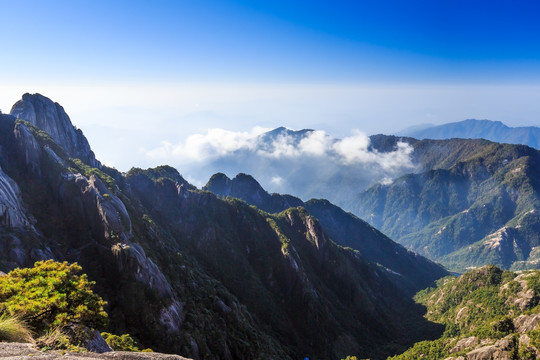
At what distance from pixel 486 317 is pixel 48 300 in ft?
431

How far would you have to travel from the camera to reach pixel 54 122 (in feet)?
422

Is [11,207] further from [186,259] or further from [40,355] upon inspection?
[40,355]

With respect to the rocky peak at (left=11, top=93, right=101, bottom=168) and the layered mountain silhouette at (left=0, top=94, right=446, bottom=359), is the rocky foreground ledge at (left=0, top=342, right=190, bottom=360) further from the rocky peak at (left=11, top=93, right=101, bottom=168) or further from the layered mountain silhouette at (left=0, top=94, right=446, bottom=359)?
the rocky peak at (left=11, top=93, right=101, bottom=168)

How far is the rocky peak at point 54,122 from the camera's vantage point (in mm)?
121775

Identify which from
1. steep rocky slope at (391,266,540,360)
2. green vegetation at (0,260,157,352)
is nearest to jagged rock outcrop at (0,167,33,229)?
green vegetation at (0,260,157,352)

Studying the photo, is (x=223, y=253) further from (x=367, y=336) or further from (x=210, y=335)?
(x=367, y=336)

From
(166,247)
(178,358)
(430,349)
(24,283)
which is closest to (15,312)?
(24,283)

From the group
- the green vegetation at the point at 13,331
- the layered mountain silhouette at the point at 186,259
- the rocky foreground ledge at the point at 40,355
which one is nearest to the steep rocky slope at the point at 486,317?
the layered mountain silhouette at the point at 186,259

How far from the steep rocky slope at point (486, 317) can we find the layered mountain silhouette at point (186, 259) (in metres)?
11.6

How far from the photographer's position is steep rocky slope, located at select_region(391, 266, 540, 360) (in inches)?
2660

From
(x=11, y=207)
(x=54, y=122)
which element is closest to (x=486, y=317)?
(x=11, y=207)

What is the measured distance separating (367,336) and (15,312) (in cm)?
13376

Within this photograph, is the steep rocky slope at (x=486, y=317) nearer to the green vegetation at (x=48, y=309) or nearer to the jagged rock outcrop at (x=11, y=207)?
the green vegetation at (x=48, y=309)

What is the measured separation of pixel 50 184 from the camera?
253ft
